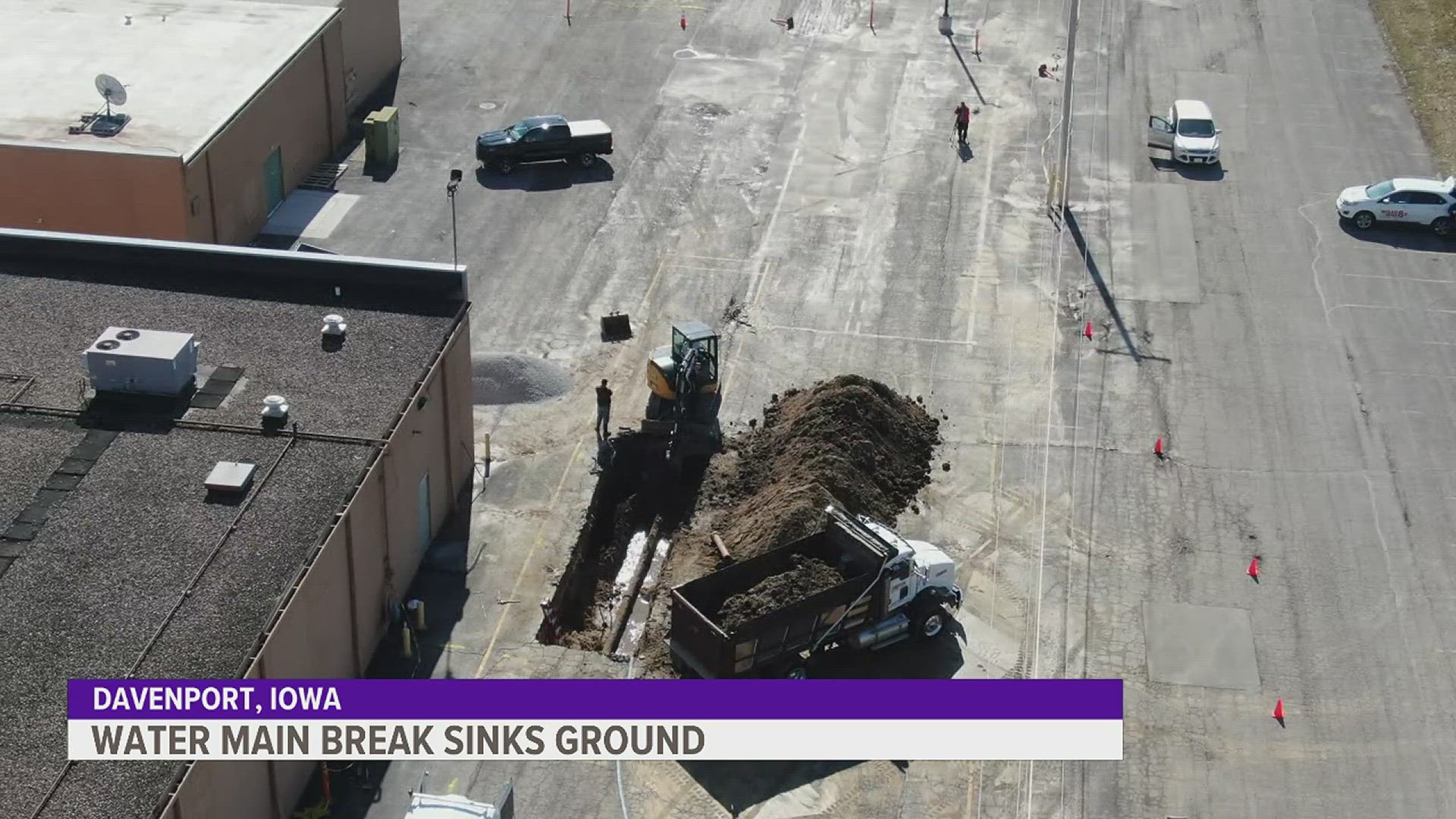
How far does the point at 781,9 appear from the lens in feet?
230

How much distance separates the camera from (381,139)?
5541 centimetres

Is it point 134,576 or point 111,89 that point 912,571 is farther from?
point 111,89

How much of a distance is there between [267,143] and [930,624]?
27556 millimetres

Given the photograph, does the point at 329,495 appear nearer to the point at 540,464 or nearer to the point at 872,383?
the point at 540,464

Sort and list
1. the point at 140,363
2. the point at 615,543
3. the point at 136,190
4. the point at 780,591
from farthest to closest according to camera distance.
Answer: the point at 136,190, the point at 615,543, the point at 780,591, the point at 140,363

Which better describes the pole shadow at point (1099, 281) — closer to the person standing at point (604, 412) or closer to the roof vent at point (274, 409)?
the person standing at point (604, 412)

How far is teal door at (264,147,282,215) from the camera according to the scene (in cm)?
5197

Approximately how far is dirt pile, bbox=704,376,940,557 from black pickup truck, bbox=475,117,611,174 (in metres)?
16.4

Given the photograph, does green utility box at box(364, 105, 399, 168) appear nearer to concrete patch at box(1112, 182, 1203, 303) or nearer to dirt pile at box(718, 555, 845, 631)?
concrete patch at box(1112, 182, 1203, 303)

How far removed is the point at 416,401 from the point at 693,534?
7.55m

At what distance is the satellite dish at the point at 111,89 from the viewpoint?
47500 millimetres

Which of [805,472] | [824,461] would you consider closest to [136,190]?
[805,472]

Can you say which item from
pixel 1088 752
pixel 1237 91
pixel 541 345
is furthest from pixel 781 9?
pixel 1088 752

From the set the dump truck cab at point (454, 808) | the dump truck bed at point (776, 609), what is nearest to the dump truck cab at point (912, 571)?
the dump truck bed at point (776, 609)
